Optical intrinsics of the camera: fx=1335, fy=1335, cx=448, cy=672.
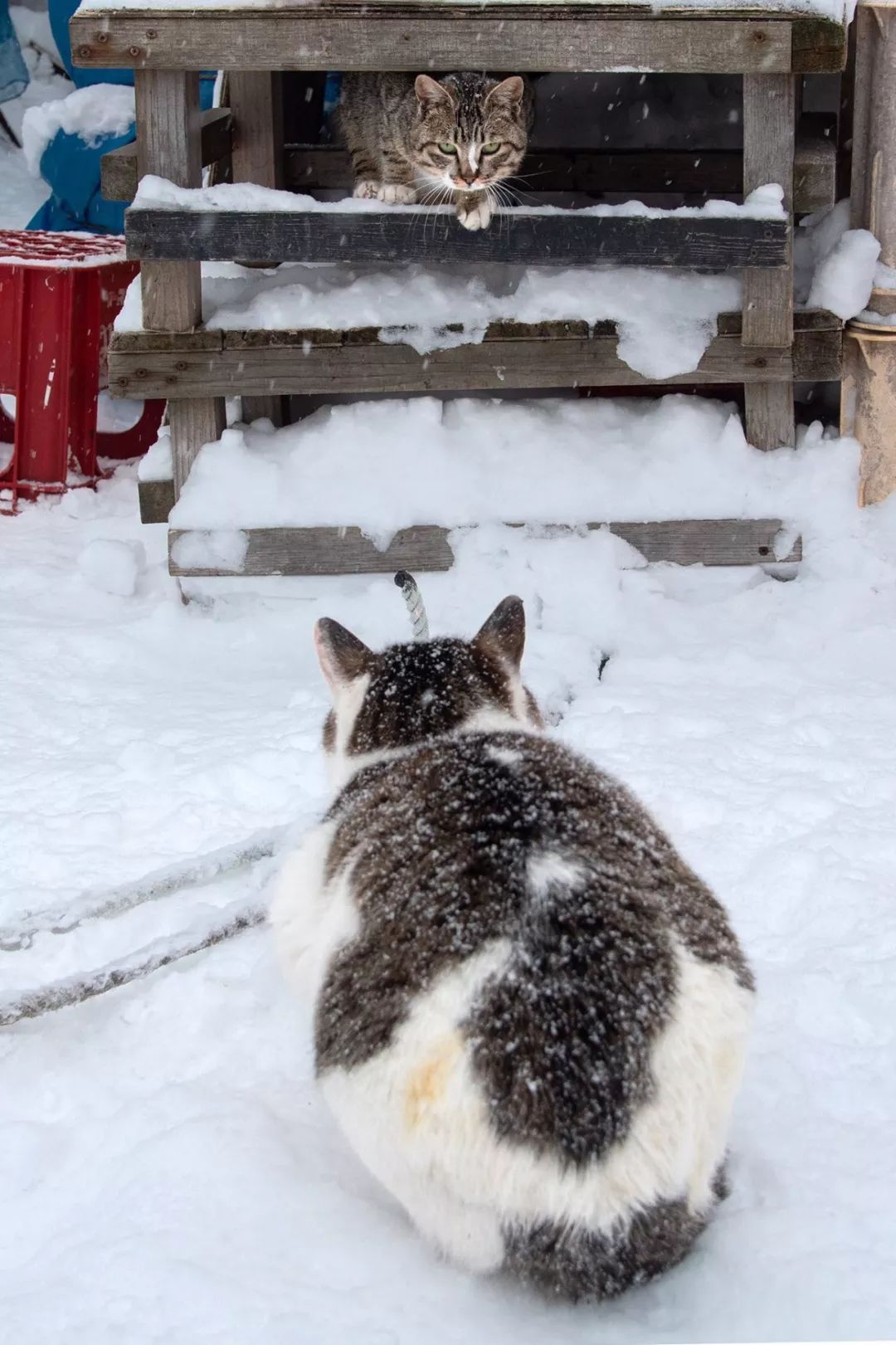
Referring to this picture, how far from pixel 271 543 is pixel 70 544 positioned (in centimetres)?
141

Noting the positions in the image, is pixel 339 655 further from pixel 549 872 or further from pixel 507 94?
pixel 507 94

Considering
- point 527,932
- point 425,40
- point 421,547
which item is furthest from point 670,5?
point 527,932

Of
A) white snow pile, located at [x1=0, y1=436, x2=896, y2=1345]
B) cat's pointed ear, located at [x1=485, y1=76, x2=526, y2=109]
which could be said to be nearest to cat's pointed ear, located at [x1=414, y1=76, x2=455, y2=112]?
cat's pointed ear, located at [x1=485, y1=76, x2=526, y2=109]

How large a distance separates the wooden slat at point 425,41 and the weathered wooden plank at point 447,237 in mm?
489

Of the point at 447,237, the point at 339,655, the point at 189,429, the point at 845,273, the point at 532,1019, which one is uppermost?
the point at 447,237

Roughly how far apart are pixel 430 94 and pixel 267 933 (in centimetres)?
330

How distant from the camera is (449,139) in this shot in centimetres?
494

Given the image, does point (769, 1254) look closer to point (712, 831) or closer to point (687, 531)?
point (712, 831)

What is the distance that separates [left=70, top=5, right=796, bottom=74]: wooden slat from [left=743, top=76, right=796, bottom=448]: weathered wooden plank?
0.14 metres

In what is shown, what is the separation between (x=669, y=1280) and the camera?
2111 millimetres

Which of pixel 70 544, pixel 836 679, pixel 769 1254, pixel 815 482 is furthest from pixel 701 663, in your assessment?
pixel 70 544

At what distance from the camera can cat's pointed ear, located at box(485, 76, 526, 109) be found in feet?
16.2

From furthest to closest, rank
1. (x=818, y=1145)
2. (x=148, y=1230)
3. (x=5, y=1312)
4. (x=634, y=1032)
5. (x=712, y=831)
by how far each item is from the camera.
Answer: (x=712, y=831) → (x=818, y=1145) → (x=148, y=1230) → (x=5, y=1312) → (x=634, y=1032)

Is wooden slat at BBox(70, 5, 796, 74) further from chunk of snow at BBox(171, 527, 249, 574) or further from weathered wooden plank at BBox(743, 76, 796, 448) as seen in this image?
chunk of snow at BBox(171, 527, 249, 574)
